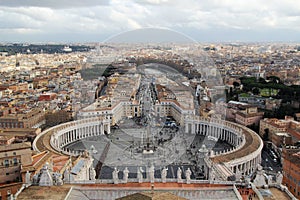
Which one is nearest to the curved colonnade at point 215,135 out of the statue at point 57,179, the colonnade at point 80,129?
the colonnade at point 80,129

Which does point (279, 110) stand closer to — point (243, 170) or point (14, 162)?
point (243, 170)

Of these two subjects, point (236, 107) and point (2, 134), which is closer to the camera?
point (2, 134)

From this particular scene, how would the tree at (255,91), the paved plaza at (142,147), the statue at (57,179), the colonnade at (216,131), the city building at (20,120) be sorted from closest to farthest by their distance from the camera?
the statue at (57,179), the paved plaza at (142,147), the colonnade at (216,131), the city building at (20,120), the tree at (255,91)

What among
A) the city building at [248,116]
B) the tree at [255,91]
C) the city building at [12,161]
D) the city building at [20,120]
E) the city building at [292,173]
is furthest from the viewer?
the tree at [255,91]

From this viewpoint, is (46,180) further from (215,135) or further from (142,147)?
(215,135)

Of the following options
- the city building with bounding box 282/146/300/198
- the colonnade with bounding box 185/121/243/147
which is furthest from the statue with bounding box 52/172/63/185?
the colonnade with bounding box 185/121/243/147

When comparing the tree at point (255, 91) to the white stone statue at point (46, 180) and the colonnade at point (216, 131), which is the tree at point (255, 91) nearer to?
the colonnade at point (216, 131)

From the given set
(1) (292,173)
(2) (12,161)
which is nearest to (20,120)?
(2) (12,161)

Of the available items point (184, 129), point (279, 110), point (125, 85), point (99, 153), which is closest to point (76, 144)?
point (99, 153)

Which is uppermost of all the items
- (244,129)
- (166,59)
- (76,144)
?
(166,59)
